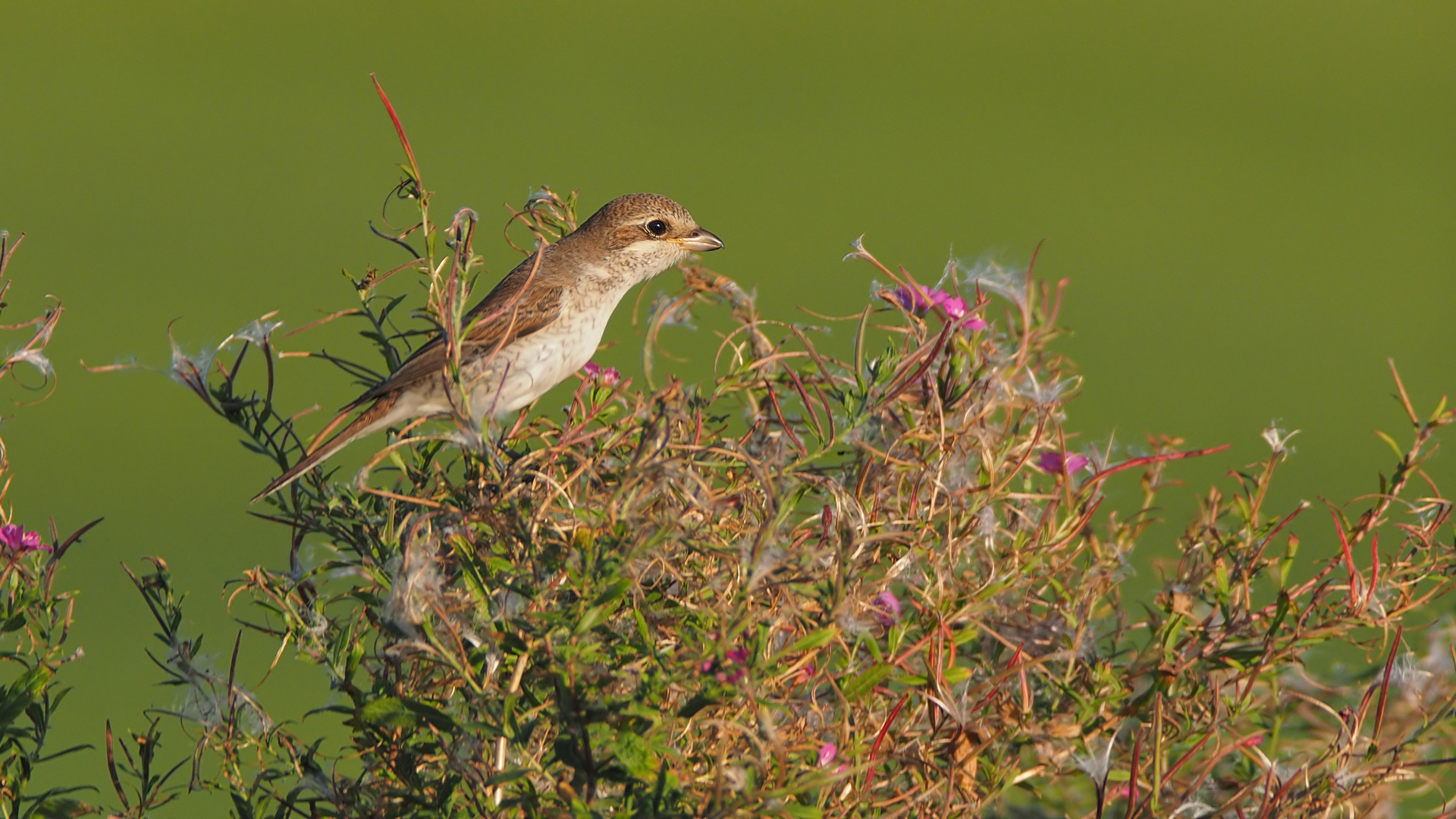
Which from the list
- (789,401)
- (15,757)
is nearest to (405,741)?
(15,757)

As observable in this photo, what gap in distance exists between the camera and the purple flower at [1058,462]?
3.97 feet

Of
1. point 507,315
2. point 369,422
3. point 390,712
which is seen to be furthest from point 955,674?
point 369,422

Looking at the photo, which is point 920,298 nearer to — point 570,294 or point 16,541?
point 16,541

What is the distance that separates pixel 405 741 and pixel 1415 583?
0.95m

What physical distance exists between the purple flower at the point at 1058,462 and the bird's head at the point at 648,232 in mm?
1264

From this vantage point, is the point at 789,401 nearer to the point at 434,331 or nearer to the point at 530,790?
the point at 434,331

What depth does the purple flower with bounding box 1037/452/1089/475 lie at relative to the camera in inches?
47.6

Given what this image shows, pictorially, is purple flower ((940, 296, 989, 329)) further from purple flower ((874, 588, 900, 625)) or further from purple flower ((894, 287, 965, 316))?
purple flower ((874, 588, 900, 625))

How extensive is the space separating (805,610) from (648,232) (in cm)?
161

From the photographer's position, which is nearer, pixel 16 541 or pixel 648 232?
pixel 16 541

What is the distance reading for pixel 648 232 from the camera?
96.6 inches

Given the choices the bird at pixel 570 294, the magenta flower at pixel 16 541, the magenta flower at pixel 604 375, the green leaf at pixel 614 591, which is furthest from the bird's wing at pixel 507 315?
the green leaf at pixel 614 591

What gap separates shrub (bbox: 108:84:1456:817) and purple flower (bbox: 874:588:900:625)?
0.01m

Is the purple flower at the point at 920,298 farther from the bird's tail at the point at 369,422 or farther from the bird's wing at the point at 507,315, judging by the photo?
the bird's tail at the point at 369,422
